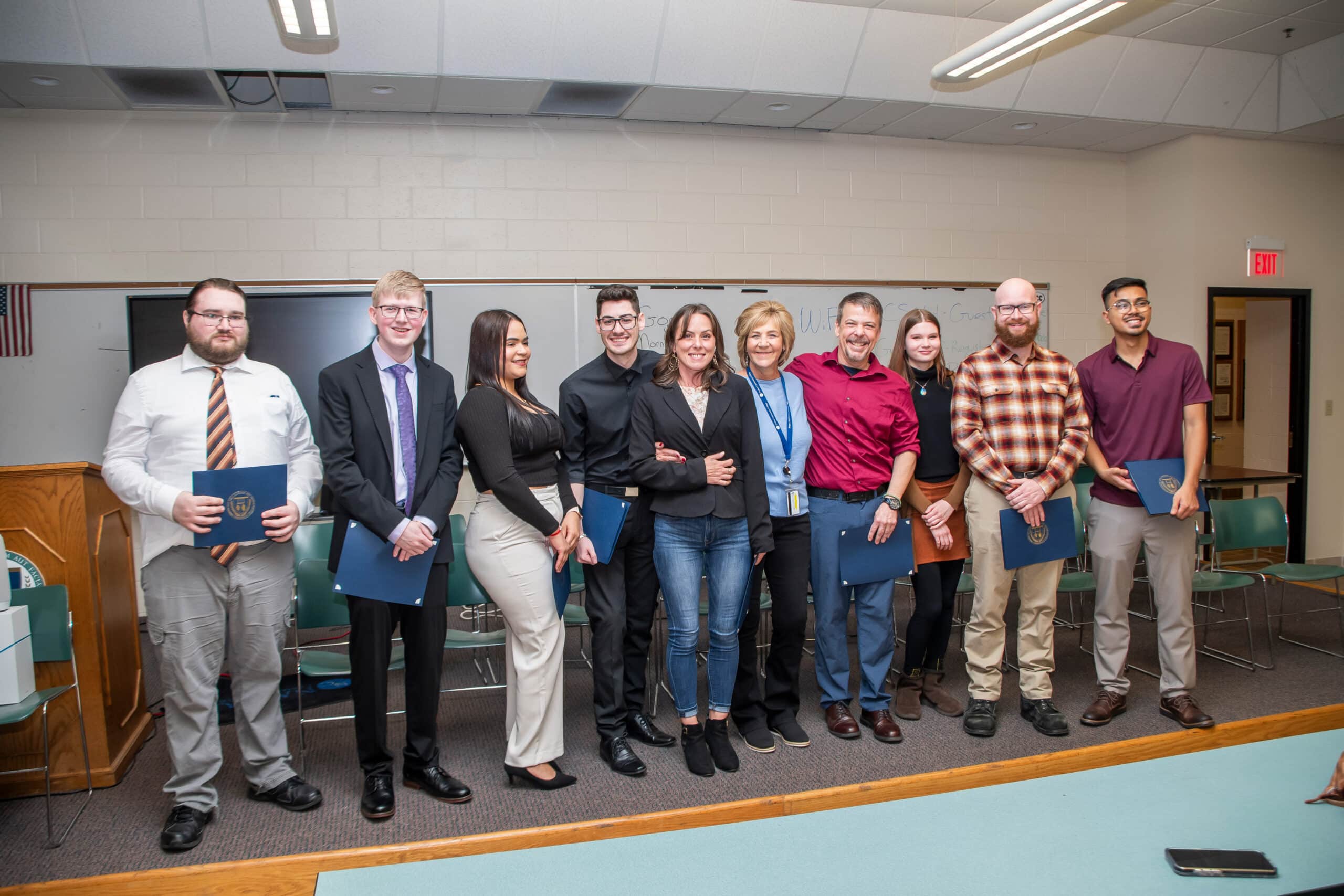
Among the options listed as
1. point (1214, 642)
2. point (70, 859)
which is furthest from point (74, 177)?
point (1214, 642)

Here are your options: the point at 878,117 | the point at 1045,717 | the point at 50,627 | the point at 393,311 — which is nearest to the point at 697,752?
the point at 1045,717

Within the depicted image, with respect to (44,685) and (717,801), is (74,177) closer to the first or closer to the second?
(44,685)

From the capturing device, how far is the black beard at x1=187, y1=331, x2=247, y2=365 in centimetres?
245

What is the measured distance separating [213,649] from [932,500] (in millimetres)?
2421

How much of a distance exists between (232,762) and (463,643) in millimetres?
846

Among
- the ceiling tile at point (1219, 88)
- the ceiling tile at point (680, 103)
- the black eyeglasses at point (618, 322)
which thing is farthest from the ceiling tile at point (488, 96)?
the ceiling tile at point (1219, 88)

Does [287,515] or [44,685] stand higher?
[287,515]

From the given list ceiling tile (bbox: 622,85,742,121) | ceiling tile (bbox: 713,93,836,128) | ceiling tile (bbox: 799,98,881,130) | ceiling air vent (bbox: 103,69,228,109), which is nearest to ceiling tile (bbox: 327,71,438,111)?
ceiling air vent (bbox: 103,69,228,109)

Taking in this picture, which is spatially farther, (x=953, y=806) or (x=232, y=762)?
(x=232, y=762)

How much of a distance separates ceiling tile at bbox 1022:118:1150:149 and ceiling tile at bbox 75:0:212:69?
4947 millimetres

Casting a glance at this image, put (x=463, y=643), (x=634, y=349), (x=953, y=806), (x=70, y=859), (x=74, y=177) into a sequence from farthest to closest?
1. (x=74, y=177)
2. (x=463, y=643)
3. (x=634, y=349)
4. (x=70, y=859)
5. (x=953, y=806)

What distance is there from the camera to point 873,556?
9.65 ft

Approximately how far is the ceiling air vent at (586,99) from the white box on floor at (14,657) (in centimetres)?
338

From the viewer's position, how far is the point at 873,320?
9.73 feet
